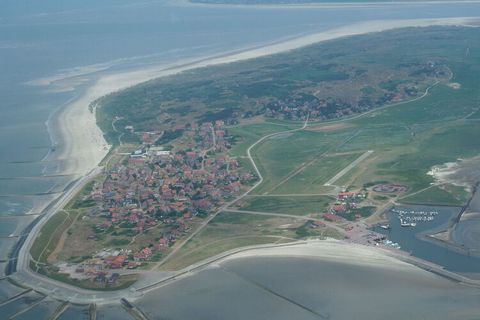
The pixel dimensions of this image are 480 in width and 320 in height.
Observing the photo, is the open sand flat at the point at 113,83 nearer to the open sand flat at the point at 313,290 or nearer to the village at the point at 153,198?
the village at the point at 153,198

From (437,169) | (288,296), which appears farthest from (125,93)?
(288,296)

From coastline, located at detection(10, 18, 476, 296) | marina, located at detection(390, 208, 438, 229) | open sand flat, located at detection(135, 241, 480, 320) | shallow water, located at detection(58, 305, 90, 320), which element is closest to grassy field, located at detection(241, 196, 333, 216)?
marina, located at detection(390, 208, 438, 229)

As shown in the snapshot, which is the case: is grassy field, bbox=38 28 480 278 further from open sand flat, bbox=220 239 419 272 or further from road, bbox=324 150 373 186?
open sand flat, bbox=220 239 419 272

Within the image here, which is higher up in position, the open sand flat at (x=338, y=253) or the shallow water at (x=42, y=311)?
the shallow water at (x=42, y=311)

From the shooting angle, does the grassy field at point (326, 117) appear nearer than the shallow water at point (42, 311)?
No

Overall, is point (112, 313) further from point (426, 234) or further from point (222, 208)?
point (426, 234)

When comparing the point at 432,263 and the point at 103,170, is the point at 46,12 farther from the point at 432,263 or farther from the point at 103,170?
the point at 432,263

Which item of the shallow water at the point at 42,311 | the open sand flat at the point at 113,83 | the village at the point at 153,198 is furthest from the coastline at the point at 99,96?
the shallow water at the point at 42,311
